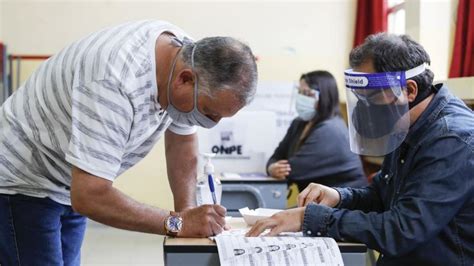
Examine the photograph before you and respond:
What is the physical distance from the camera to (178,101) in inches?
53.5

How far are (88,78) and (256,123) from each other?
2.49 metres

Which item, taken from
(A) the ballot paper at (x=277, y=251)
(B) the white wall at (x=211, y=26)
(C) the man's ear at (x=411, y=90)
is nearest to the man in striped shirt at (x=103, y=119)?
(A) the ballot paper at (x=277, y=251)

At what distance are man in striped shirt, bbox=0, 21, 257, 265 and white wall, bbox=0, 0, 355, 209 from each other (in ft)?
10.5

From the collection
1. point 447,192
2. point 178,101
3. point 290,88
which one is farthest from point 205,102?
point 290,88

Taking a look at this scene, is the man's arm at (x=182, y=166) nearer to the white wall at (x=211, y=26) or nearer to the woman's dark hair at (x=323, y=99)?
the woman's dark hair at (x=323, y=99)

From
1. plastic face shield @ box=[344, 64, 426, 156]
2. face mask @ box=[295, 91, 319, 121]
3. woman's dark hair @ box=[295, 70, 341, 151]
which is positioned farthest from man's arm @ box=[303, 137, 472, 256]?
face mask @ box=[295, 91, 319, 121]

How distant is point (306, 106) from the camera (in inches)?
130

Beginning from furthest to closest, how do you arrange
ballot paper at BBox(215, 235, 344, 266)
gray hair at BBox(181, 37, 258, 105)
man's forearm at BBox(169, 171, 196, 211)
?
man's forearm at BBox(169, 171, 196, 211) → gray hair at BBox(181, 37, 258, 105) → ballot paper at BBox(215, 235, 344, 266)

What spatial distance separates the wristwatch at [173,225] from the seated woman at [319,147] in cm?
179

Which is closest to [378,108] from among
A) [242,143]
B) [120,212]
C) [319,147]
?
[120,212]

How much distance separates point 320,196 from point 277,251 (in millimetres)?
415

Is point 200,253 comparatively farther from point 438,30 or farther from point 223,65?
point 438,30

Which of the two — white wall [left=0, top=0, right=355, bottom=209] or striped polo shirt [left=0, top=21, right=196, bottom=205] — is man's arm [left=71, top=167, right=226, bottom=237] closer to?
striped polo shirt [left=0, top=21, right=196, bottom=205]

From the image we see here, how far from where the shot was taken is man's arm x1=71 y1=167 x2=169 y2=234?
4.03 ft
